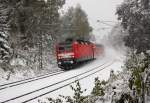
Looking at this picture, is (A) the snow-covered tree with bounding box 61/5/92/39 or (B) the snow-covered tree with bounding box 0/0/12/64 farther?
(A) the snow-covered tree with bounding box 61/5/92/39

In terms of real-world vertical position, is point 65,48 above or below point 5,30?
below

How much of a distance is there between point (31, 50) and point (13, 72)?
9047 millimetres

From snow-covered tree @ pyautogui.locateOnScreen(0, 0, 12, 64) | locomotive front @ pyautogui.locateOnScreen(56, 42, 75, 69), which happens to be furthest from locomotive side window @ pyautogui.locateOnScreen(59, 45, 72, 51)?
snow-covered tree @ pyautogui.locateOnScreen(0, 0, 12, 64)

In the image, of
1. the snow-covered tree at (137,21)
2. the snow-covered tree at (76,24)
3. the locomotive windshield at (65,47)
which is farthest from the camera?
the snow-covered tree at (76,24)

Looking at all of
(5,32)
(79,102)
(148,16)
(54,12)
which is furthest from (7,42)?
Answer: (79,102)

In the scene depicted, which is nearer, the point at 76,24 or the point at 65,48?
the point at 65,48

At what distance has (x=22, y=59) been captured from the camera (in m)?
27.7

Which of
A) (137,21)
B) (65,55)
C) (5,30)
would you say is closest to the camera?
(5,30)

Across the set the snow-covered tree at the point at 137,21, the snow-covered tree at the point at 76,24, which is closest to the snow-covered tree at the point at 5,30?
the snow-covered tree at the point at 137,21

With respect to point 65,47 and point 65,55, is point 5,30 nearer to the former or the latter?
point 65,47

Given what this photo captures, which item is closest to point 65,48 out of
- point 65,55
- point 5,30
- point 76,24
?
point 65,55

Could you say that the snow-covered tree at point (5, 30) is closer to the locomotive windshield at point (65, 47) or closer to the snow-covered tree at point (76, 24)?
the locomotive windshield at point (65, 47)

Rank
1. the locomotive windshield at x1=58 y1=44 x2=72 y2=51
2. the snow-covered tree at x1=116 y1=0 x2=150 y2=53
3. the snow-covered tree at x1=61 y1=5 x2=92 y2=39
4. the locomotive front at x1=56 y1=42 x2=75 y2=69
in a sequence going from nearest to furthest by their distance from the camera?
the snow-covered tree at x1=116 y1=0 x2=150 y2=53 → the locomotive front at x1=56 y1=42 x2=75 y2=69 → the locomotive windshield at x1=58 y1=44 x2=72 y2=51 → the snow-covered tree at x1=61 y1=5 x2=92 y2=39

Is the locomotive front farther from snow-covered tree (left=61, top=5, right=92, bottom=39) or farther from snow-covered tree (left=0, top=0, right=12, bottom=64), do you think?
snow-covered tree (left=61, top=5, right=92, bottom=39)
